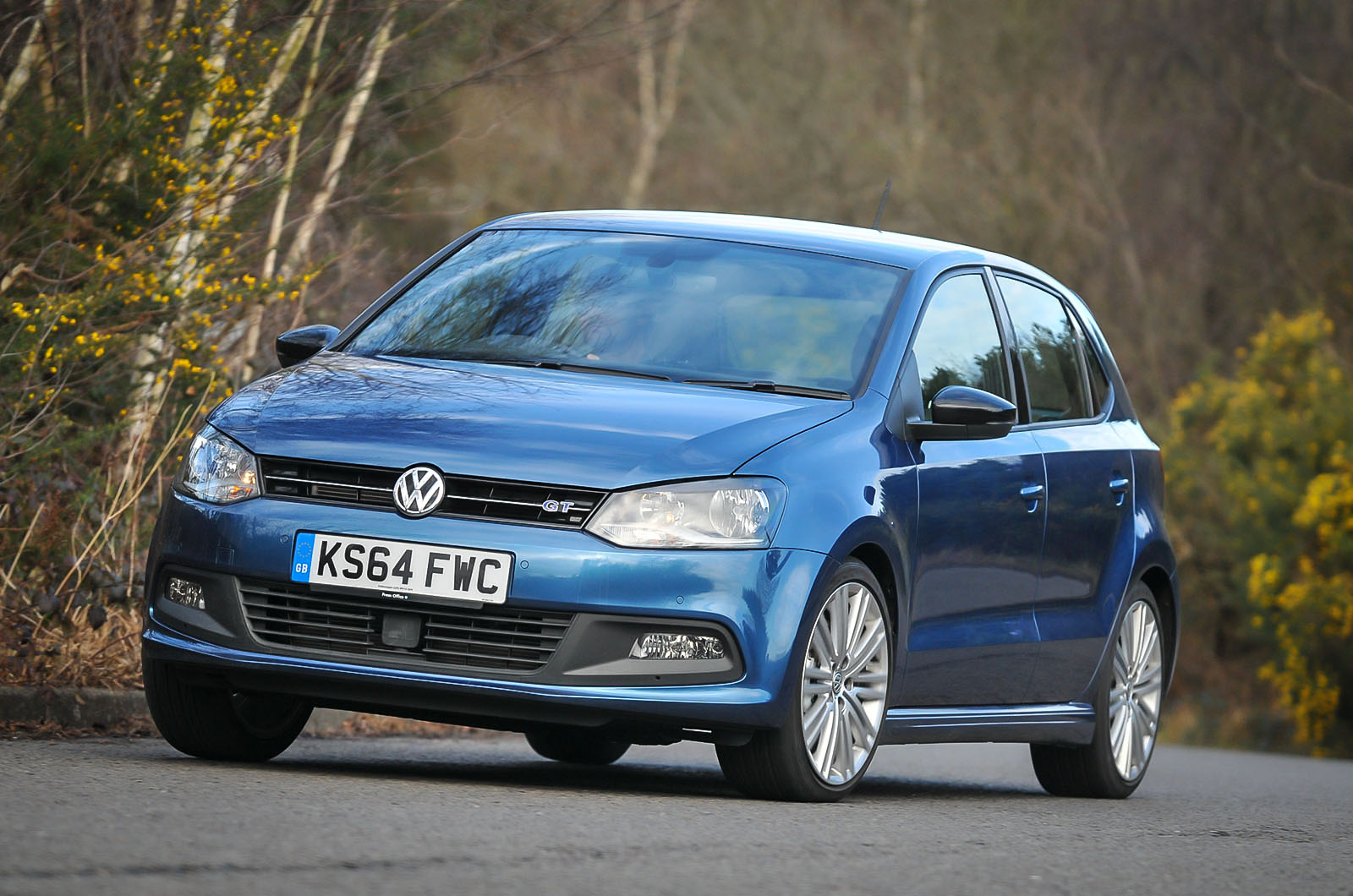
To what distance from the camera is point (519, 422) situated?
665cm

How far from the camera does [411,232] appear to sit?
37156 mm

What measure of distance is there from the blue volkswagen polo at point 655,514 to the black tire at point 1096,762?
177 millimetres

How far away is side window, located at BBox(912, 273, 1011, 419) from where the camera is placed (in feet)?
25.6

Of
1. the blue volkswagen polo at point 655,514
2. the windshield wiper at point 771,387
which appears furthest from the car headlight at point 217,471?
the windshield wiper at point 771,387

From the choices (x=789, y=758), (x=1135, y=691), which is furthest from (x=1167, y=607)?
(x=789, y=758)

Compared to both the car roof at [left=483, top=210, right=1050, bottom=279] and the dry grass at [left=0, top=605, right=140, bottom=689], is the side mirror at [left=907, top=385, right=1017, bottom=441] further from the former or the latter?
the dry grass at [left=0, top=605, right=140, bottom=689]

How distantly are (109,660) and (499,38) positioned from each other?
16.8 ft

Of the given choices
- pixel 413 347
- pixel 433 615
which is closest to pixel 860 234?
pixel 413 347

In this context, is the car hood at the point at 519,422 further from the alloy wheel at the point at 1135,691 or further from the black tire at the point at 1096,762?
the alloy wheel at the point at 1135,691

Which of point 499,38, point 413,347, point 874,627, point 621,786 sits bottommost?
point 621,786

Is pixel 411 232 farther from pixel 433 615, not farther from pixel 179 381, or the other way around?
pixel 433 615

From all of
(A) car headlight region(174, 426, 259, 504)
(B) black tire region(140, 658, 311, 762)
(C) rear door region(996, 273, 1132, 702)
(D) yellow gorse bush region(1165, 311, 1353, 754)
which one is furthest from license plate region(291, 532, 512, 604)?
(D) yellow gorse bush region(1165, 311, 1353, 754)

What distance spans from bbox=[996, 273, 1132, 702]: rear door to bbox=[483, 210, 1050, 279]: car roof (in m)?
0.50

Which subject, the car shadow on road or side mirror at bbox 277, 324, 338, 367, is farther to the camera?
side mirror at bbox 277, 324, 338, 367
